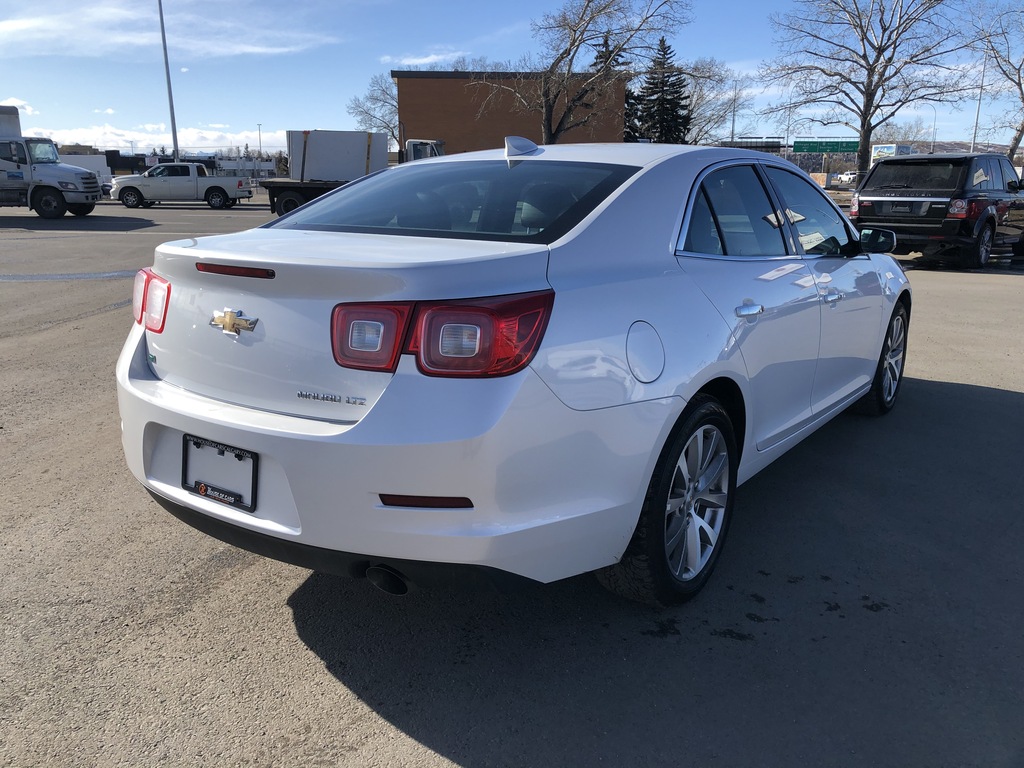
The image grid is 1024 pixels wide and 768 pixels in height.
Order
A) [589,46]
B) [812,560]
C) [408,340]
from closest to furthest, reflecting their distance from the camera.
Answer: [408,340], [812,560], [589,46]

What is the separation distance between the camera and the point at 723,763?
225 cm

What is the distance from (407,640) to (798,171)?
3165 mm

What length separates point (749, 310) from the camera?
10.5 ft

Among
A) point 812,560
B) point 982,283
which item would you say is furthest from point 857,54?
point 812,560

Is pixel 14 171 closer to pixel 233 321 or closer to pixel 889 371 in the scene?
pixel 889 371

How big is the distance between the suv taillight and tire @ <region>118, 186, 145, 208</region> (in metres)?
34.6

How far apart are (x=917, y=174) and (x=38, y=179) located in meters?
24.3

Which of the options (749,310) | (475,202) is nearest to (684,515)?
(749,310)

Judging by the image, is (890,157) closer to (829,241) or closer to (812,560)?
(829,241)

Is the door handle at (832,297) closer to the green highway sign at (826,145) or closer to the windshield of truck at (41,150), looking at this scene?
the windshield of truck at (41,150)

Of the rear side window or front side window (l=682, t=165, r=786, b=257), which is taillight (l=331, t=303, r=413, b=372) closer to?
front side window (l=682, t=165, r=786, b=257)

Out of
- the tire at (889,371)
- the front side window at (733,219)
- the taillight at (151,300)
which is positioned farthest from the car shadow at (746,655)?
the tire at (889,371)


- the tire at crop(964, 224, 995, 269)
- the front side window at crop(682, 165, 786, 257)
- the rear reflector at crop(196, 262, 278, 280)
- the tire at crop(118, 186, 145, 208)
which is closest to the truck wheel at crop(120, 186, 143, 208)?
the tire at crop(118, 186, 145, 208)

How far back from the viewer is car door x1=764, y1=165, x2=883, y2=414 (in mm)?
4012
